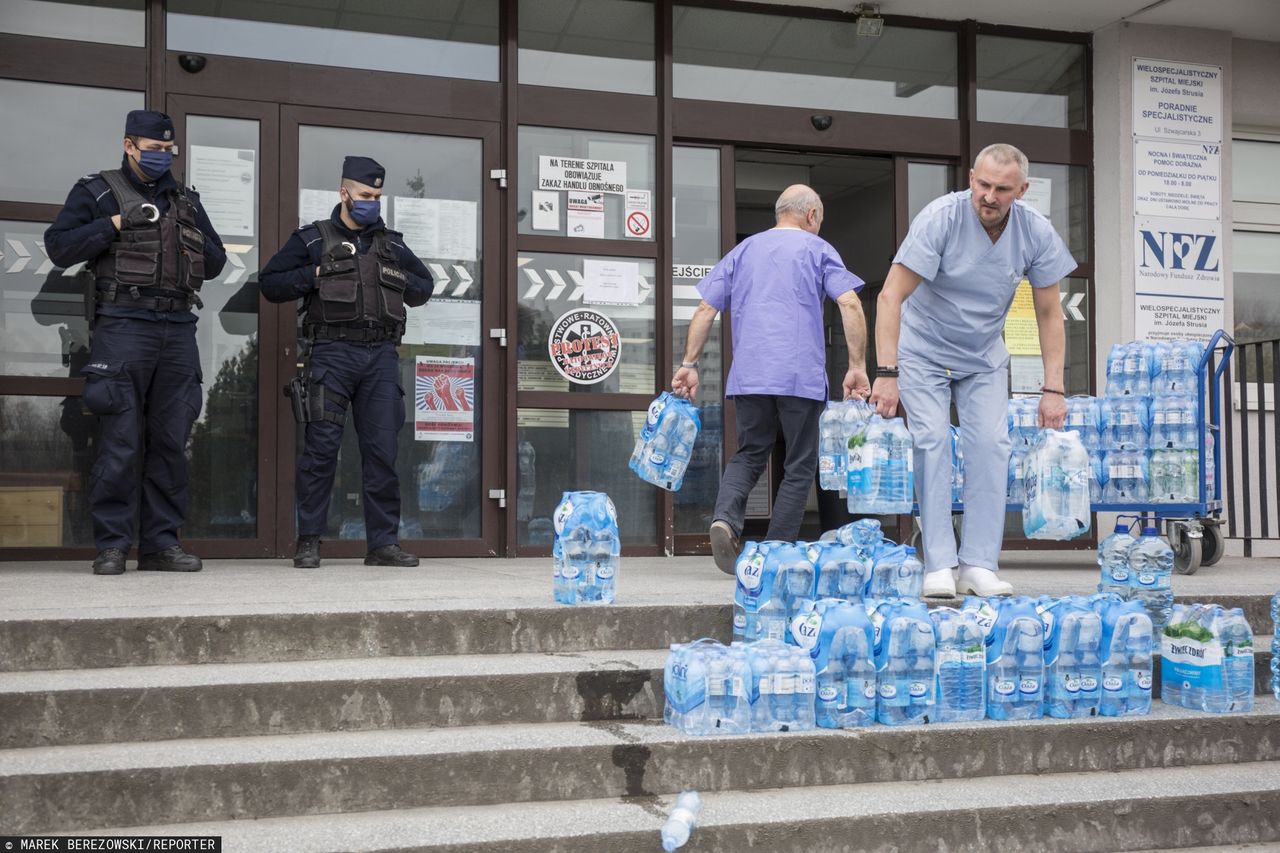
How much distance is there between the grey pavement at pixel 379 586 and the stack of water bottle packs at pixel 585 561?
3.3 inches

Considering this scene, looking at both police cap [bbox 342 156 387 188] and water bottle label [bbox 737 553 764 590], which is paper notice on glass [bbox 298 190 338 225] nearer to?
police cap [bbox 342 156 387 188]

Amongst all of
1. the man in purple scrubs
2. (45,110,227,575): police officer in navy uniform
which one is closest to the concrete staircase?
the man in purple scrubs

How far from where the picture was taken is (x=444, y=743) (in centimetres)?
389

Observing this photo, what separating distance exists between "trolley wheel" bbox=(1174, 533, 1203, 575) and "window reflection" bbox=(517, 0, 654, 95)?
412cm

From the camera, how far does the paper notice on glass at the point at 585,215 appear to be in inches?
308

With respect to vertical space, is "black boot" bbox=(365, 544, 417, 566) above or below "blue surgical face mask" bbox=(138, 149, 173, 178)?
below

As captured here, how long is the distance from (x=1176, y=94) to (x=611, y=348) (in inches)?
170

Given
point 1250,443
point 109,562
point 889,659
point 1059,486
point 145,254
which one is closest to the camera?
point 889,659

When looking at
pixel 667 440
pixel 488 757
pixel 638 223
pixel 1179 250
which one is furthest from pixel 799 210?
pixel 1179 250

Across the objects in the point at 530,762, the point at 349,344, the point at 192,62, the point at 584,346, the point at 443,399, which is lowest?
the point at 530,762

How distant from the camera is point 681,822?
3523 millimetres

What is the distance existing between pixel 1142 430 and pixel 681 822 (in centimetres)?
457

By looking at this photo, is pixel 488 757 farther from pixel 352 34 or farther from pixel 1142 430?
pixel 352 34

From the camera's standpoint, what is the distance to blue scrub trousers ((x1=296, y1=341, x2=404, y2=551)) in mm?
6488
